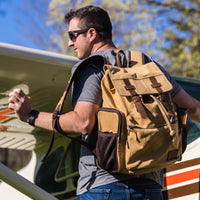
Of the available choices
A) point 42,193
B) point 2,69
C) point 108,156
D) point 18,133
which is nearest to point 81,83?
point 108,156

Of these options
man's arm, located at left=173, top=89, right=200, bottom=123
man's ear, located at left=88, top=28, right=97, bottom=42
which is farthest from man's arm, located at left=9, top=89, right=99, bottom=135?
man's arm, located at left=173, top=89, right=200, bottom=123

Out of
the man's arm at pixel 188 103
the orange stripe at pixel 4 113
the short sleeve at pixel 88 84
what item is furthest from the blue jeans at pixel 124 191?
the orange stripe at pixel 4 113

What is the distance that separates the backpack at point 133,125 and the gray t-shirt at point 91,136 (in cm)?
5

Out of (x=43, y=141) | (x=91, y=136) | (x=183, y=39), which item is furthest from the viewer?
(x=183, y=39)

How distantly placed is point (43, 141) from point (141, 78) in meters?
2.27

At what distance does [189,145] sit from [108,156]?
181 cm

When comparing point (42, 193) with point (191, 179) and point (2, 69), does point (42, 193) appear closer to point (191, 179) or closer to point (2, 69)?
point (2, 69)

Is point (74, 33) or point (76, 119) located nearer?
point (76, 119)

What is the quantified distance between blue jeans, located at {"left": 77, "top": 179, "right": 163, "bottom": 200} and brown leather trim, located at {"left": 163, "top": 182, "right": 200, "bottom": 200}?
1.50m

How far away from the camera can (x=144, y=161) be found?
5.52 feet

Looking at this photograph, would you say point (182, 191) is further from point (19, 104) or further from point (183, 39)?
point (183, 39)

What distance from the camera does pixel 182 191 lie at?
326 centimetres

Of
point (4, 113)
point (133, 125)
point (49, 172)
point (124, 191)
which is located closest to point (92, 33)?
point (133, 125)

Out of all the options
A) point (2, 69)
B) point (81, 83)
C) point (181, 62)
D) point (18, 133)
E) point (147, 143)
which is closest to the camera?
point (147, 143)
